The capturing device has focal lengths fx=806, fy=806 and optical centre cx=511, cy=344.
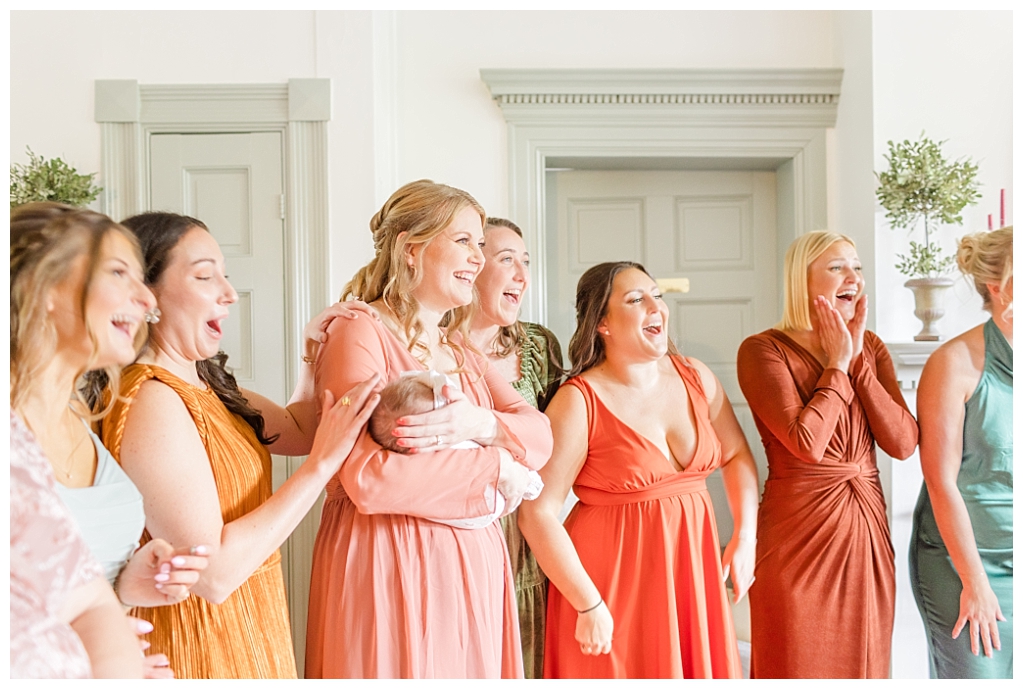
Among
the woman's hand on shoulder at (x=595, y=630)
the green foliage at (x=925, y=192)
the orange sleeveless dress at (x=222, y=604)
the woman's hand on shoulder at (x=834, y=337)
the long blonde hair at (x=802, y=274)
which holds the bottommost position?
the woman's hand on shoulder at (x=595, y=630)

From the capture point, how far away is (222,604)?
59.9 inches

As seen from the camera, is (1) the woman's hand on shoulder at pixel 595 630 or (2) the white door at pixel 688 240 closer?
(1) the woman's hand on shoulder at pixel 595 630

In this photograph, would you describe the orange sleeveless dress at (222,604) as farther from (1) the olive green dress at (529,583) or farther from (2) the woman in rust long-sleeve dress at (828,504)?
(2) the woman in rust long-sleeve dress at (828,504)

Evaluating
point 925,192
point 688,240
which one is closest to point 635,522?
point 925,192

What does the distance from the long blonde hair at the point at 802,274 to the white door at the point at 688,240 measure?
1125mm

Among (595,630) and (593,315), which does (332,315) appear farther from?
(595,630)

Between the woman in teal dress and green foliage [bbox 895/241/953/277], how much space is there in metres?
0.70

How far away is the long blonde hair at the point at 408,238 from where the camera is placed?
70.8 inches

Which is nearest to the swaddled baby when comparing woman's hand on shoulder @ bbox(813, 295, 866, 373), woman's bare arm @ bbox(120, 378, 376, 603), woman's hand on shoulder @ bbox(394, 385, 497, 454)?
woman's hand on shoulder @ bbox(394, 385, 497, 454)

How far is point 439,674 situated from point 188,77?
229 cm

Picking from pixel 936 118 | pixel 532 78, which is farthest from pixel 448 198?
pixel 936 118

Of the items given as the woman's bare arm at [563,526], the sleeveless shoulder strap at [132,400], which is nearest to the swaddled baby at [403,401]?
the sleeveless shoulder strap at [132,400]

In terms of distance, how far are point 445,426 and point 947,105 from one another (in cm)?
235

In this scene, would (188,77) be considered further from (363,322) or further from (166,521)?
(166,521)
